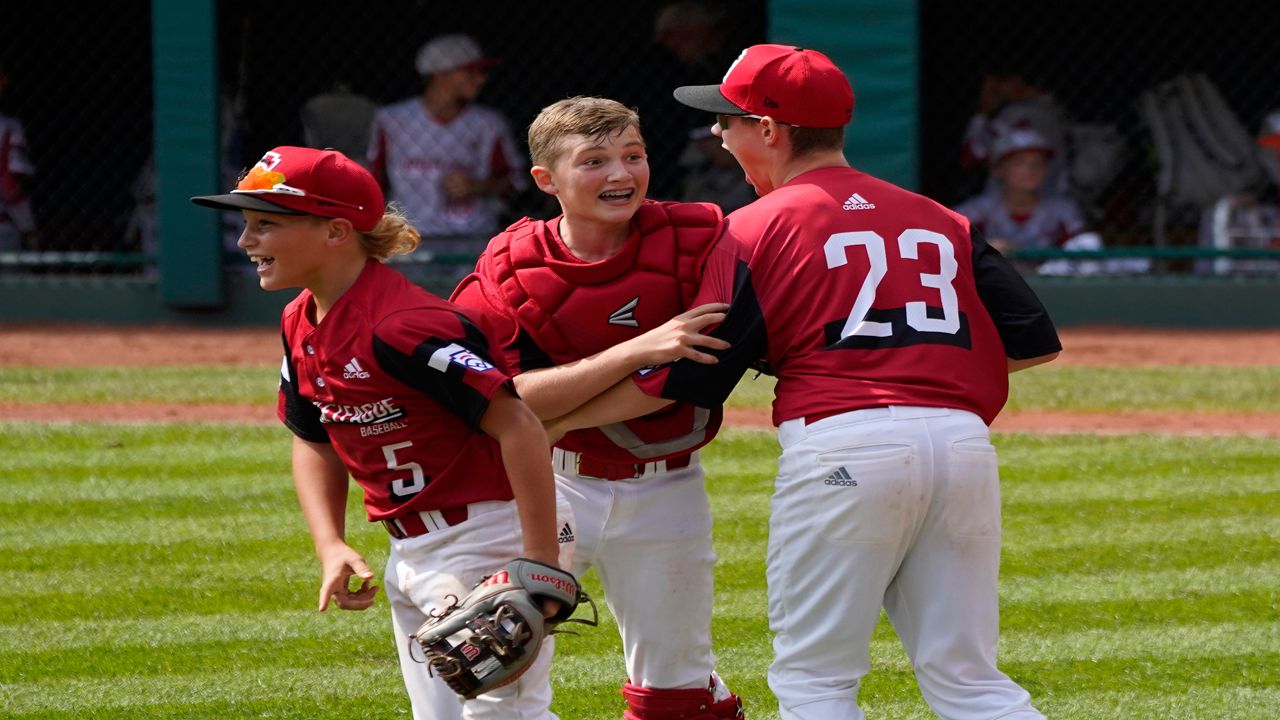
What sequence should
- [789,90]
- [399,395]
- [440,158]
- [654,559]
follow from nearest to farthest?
[399,395]
[789,90]
[654,559]
[440,158]

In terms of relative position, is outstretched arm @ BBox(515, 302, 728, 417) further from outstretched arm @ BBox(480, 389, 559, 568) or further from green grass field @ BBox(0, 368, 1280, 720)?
green grass field @ BBox(0, 368, 1280, 720)

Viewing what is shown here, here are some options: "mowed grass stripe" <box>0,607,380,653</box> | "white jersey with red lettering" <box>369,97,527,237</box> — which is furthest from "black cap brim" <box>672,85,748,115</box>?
"white jersey with red lettering" <box>369,97,527,237</box>

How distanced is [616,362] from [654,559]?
0.52 meters

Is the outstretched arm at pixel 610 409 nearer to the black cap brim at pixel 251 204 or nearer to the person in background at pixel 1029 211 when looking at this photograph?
the black cap brim at pixel 251 204

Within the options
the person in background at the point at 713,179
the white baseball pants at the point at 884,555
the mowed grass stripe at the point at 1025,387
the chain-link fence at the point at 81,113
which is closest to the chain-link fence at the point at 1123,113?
the person in background at the point at 713,179

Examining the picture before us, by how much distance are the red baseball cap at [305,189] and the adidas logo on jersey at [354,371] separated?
280 millimetres

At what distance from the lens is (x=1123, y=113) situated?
12.3m

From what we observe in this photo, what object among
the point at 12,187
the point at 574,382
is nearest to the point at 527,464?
the point at 574,382

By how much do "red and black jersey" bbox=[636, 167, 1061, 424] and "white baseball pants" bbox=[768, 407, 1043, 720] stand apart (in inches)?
2.6

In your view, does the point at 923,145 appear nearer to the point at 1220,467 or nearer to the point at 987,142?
the point at 987,142

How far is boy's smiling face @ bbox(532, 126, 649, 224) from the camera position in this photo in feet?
10.1

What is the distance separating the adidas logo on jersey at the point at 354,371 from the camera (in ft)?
9.15

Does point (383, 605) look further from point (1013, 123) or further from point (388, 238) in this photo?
point (1013, 123)

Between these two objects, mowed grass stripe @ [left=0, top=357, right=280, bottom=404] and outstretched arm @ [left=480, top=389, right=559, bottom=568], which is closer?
outstretched arm @ [left=480, top=389, right=559, bottom=568]
